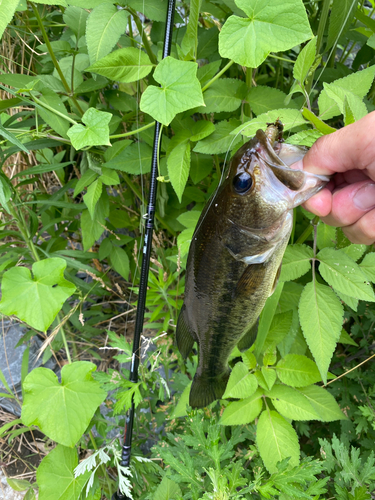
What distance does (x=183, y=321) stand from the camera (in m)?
1.42

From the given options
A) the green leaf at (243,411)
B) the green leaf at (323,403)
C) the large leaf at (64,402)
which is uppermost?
the green leaf at (323,403)

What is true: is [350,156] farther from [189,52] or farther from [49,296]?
[49,296]

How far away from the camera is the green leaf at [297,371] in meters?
1.46

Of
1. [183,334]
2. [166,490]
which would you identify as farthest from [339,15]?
[166,490]

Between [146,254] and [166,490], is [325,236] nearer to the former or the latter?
[146,254]

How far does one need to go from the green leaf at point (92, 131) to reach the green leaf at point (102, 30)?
0.76 feet

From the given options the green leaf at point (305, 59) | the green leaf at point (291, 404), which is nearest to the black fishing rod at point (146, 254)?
the green leaf at point (305, 59)

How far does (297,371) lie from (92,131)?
1.33m

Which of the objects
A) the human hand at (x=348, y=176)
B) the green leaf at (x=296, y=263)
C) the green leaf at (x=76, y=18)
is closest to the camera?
the human hand at (x=348, y=176)

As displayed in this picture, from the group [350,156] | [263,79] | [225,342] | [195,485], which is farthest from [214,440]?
[263,79]

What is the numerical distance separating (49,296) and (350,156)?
131 centimetres

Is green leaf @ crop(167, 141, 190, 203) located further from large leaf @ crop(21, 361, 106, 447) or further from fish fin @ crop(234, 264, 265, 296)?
large leaf @ crop(21, 361, 106, 447)

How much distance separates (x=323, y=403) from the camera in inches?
59.4

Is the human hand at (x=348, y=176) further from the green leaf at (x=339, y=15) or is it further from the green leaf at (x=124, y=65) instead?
the green leaf at (x=124, y=65)
